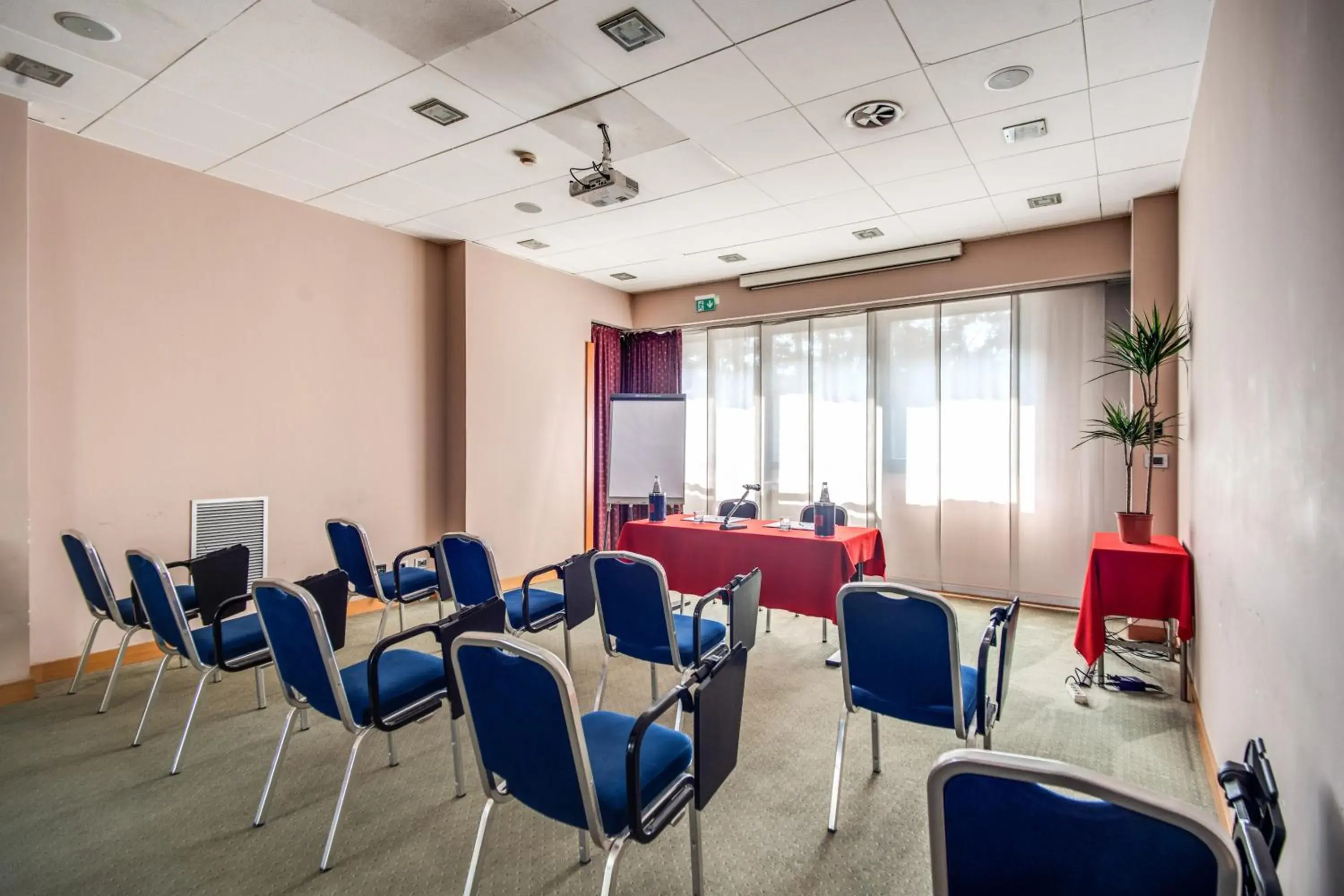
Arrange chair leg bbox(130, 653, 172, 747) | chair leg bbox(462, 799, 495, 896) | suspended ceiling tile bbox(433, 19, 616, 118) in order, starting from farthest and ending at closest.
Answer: chair leg bbox(130, 653, 172, 747) → suspended ceiling tile bbox(433, 19, 616, 118) → chair leg bbox(462, 799, 495, 896)

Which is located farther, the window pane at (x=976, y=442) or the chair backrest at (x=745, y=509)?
the window pane at (x=976, y=442)

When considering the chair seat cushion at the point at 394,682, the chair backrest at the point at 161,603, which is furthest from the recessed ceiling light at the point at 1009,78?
the chair backrest at the point at 161,603

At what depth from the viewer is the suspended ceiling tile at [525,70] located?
2756 mm

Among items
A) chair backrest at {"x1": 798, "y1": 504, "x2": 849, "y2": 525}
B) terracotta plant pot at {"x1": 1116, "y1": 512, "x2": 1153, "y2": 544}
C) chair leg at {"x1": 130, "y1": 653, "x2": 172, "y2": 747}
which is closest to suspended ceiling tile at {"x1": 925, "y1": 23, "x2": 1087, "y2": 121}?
terracotta plant pot at {"x1": 1116, "y1": 512, "x2": 1153, "y2": 544}

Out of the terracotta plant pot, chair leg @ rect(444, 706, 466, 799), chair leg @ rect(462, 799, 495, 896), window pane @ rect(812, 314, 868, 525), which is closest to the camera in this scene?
chair leg @ rect(462, 799, 495, 896)

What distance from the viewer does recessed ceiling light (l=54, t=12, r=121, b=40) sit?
2.65 m

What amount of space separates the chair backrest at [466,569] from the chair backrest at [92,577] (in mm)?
1494

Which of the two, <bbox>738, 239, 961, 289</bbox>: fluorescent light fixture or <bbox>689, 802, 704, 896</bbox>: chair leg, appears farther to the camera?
<bbox>738, 239, 961, 289</bbox>: fluorescent light fixture

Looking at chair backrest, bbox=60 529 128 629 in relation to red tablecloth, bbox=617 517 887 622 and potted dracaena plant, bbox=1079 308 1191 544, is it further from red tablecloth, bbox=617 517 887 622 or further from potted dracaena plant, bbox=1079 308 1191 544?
potted dracaena plant, bbox=1079 308 1191 544

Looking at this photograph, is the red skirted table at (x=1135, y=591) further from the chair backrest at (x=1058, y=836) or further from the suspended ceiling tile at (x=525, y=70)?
the suspended ceiling tile at (x=525, y=70)

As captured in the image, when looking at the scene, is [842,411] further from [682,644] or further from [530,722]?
[530,722]

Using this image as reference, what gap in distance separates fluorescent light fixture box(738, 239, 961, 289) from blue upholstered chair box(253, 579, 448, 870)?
16.5ft

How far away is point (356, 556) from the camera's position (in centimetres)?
404

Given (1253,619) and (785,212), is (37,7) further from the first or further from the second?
(1253,619)
